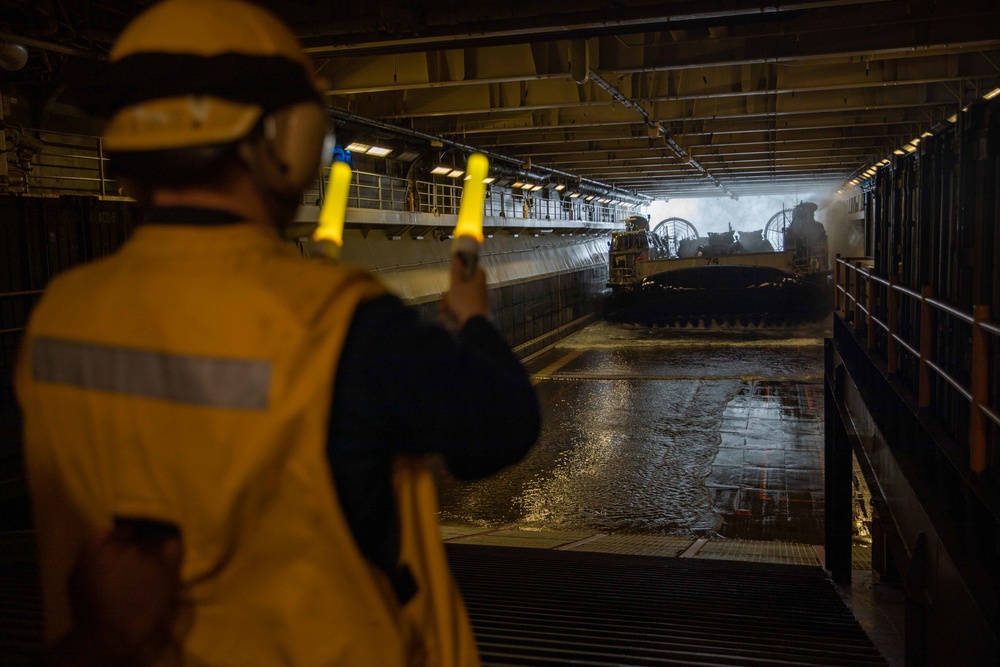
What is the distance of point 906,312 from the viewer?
7387 millimetres

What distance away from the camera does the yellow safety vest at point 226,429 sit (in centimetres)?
107

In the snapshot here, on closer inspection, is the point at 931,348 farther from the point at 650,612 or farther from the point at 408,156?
the point at 408,156

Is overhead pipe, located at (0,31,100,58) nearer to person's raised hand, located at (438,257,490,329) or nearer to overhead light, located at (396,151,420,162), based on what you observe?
person's raised hand, located at (438,257,490,329)

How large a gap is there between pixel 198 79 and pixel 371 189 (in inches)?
677

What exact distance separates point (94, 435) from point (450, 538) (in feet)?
23.5

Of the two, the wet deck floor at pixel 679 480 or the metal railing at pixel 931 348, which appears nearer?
the metal railing at pixel 931 348

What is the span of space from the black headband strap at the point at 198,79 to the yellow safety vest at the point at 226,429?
0.64 ft

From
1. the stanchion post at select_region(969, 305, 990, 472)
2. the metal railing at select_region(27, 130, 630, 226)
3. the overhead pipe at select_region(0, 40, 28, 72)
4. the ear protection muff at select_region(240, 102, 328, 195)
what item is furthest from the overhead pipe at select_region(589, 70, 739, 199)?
the ear protection muff at select_region(240, 102, 328, 195)

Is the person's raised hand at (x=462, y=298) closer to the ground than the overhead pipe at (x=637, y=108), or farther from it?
closer to the ground

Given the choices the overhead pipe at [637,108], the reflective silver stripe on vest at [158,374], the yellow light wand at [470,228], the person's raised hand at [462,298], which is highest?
the overhead pipe at [637,108]

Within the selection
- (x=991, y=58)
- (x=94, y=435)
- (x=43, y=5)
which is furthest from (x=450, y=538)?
(x=991, y=58)

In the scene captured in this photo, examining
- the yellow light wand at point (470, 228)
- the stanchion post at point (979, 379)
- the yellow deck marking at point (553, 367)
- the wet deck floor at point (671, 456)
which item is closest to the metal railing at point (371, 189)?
the yellow light wand at point (470, 228)

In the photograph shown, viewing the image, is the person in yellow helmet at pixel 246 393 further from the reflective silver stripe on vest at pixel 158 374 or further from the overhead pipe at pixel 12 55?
the overhead pipe at pixel 12 55

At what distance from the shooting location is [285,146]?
1.24m
